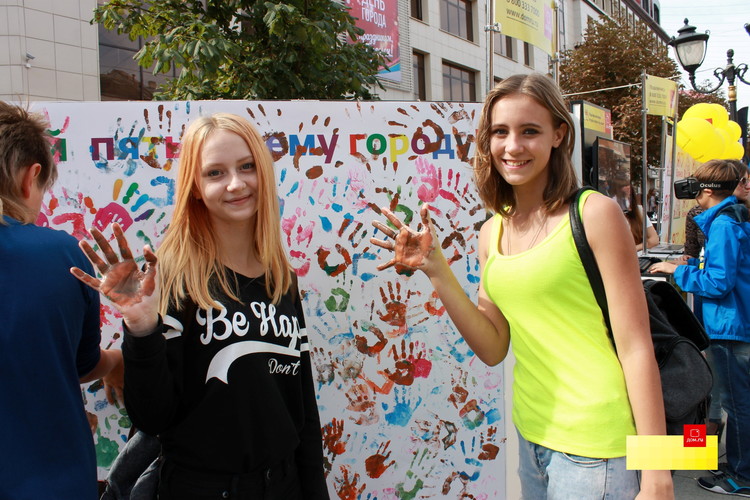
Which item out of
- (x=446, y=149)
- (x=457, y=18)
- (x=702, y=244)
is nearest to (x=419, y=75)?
(x=457, y=18)

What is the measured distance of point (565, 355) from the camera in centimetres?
142

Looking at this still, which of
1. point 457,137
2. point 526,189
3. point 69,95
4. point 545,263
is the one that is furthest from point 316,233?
point 69,95

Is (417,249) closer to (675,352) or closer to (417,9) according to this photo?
(675,352)

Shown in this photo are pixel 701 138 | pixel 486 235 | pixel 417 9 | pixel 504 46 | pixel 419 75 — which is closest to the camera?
pixel 486 235

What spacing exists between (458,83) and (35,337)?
18.7 metres

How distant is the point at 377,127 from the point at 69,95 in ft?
26.7

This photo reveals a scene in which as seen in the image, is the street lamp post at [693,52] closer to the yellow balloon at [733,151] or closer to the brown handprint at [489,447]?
the yellow balloon at [733,151]

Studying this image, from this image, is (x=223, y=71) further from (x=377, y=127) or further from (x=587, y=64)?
(x=587, y=64)

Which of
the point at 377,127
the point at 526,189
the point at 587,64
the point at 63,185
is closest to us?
the point at 526,189

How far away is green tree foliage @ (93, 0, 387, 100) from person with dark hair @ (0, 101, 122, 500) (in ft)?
10.7

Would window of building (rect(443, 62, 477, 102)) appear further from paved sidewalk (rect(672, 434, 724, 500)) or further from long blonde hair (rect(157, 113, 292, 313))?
long blonde hair (rect(157, 113, 292, 313))

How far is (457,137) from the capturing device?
2.22 m

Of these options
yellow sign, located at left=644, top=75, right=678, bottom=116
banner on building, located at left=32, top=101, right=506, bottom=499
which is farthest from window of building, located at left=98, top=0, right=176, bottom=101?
banner on building, located at left=32, top=101, right=506, bottom=499

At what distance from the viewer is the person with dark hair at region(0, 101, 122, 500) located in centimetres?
122
